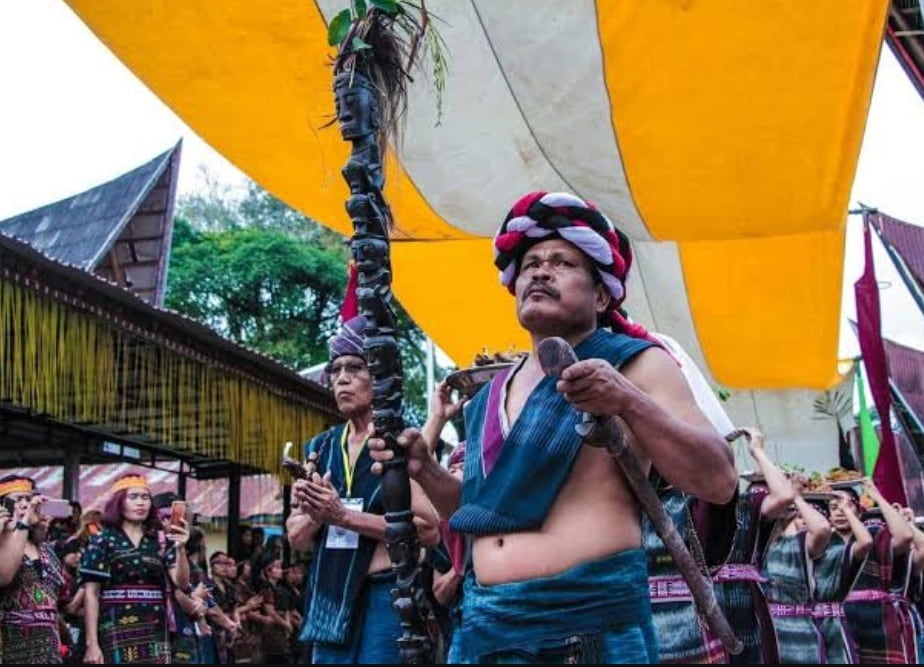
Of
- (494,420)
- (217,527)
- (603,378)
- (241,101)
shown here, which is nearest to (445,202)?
(241,101)

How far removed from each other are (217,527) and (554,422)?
20499 millimetres

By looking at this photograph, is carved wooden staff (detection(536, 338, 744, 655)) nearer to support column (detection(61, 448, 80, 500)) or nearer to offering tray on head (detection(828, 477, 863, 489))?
offering tray on head (detection(828, 477, 863, 489))

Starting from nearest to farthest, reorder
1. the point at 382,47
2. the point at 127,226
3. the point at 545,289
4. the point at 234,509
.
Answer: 1. the point at 545,289
2. the point at 382,47
3. the point at 234,509
4. the point at 127,226

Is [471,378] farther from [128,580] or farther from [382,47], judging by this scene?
[128,580]

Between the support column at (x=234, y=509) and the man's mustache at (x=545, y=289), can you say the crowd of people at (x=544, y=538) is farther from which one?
the support column at (x=234, y=509)

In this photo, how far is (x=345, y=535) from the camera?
12.9 feet

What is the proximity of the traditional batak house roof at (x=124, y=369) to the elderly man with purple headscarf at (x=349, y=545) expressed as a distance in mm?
3007

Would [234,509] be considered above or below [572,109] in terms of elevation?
below

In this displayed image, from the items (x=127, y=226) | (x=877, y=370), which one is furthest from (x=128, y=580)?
(x=127, y=226)

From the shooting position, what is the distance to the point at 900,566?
7613 mm

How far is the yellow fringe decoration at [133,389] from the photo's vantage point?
6617 mm

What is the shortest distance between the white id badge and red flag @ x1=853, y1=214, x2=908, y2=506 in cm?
566

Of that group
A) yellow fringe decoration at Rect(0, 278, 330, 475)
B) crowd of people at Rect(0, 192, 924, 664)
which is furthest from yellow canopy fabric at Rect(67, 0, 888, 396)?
crowd of people at Rect(0, 192, 924, 664)

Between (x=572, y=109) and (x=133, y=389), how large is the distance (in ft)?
14.2
